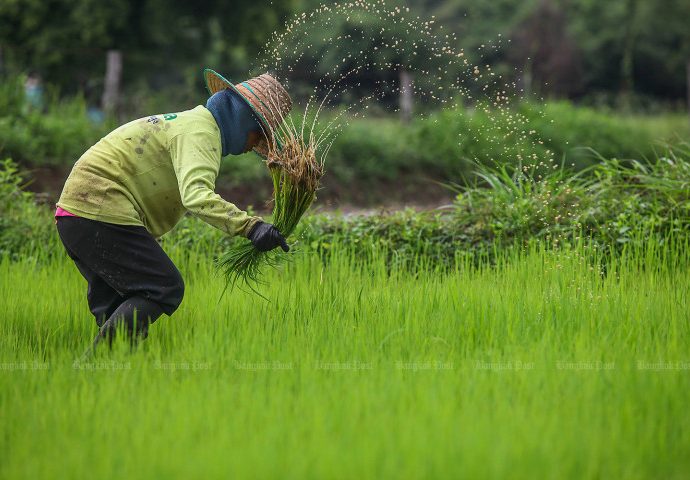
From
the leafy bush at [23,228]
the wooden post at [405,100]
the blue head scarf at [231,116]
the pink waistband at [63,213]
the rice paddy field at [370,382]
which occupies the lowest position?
the rice paddy field at [370,382]

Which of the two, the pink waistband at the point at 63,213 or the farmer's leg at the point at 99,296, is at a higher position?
the pink waistband at the point at 63,213

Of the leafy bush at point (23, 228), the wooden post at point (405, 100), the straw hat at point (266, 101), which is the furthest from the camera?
the wooden post at point (405, 100)

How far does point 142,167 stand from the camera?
3352 mm

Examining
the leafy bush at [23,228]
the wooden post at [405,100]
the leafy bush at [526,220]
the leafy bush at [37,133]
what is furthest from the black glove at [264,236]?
the wooden post at [405,100]

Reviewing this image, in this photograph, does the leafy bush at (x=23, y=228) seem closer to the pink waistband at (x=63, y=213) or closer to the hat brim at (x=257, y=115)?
the pink waistband at (x=63, y=213)

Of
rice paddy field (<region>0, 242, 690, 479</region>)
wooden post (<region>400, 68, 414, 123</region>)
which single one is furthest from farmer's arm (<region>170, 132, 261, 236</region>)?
wooden post (<region>400, 68, 414, 123</region>)

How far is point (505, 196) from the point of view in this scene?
17.3 ft

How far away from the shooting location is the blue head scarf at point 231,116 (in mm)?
3375

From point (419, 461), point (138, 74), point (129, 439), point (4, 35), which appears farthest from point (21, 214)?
point (138, 74)

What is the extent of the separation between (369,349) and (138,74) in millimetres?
14066

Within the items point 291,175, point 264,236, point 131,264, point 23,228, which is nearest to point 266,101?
point 291,175

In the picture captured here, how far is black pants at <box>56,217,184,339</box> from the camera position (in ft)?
10.7

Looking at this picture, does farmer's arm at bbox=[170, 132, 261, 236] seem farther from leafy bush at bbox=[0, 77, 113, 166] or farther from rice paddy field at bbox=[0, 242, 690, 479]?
leafy bush at bbox=[0, 77, 113, 166]

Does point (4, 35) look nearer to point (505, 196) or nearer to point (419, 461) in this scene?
point (505, 196)
